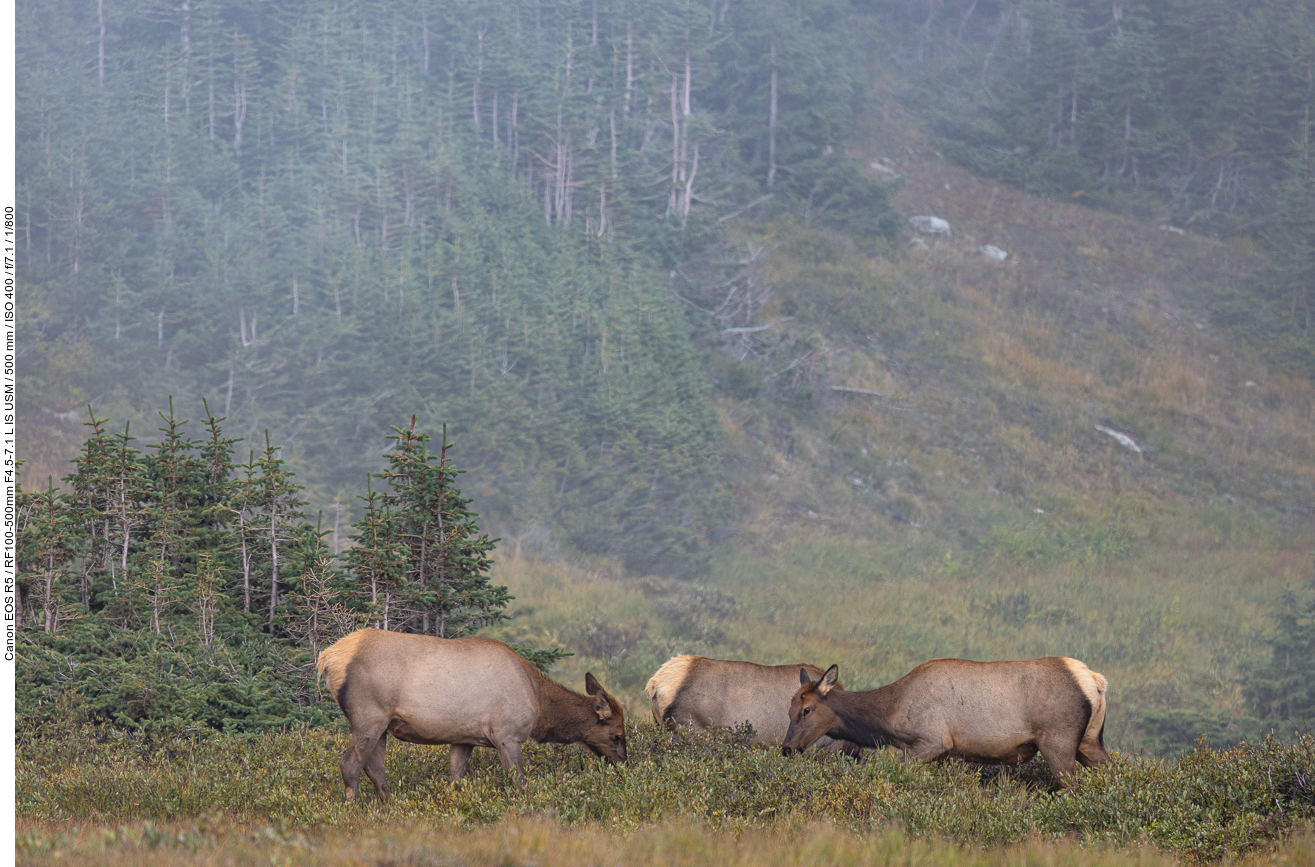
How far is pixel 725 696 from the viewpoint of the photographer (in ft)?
38.6

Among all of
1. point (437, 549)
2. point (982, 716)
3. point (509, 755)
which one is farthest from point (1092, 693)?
point (437, 549)

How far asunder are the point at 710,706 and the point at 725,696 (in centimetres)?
20

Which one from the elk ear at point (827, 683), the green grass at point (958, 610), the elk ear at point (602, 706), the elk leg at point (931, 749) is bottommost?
the green grass at point (958, 610)

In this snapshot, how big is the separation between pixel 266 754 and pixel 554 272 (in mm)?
38988

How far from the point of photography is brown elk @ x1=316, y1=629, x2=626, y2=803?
9594 mm

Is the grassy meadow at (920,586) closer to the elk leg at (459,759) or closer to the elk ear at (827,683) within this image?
the elk leg at (459,759)

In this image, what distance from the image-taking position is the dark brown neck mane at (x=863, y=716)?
10938 millimetres

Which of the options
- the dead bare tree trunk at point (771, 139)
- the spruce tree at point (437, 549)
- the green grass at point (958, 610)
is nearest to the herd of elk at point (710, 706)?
the spruce tree at point (437, 549)

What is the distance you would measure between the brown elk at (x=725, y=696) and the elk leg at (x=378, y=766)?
3084 millimetres

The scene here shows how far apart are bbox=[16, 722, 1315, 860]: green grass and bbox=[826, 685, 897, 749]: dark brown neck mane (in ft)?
2.28

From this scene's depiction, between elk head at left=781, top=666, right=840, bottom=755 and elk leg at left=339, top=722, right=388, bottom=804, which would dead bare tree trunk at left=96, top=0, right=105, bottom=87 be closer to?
elk leg at left=339, top=722, right=388, bottom=804

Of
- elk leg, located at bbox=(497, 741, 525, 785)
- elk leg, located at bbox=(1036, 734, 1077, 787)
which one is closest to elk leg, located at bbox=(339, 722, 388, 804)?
elk leg, located at bbox=(497, 741, 525, 785)

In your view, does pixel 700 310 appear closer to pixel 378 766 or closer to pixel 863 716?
pixel 863 716

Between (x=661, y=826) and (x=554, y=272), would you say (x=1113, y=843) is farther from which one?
(x=554, y=272)
